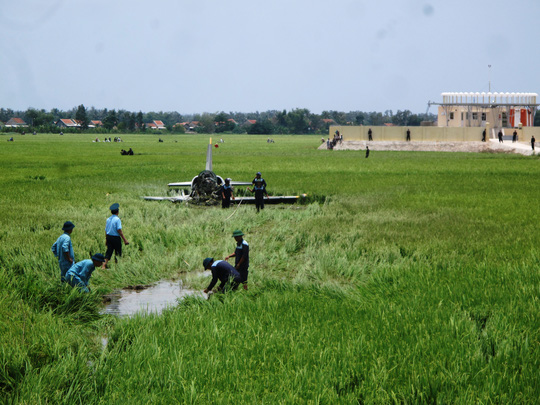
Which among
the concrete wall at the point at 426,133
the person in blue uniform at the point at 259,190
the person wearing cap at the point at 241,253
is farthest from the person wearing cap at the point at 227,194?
the concrete wall at the point at 426,133

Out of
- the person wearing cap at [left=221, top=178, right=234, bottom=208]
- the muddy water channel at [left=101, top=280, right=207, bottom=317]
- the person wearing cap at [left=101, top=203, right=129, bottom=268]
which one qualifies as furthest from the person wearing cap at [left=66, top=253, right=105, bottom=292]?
the person wearing cap at [left=221, top=178, right=234, bottom=208]

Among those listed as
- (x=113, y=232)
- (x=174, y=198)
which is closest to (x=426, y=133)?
(x=174, y=198)

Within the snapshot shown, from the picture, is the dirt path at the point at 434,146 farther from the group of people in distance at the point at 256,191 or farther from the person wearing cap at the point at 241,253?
the person wearing cap at the point at 241,253

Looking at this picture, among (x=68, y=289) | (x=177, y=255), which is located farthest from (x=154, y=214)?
(x=68, y=289)

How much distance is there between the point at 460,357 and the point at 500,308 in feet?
7.49

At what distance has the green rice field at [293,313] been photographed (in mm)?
7535

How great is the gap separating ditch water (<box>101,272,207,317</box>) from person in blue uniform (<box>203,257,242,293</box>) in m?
0.54

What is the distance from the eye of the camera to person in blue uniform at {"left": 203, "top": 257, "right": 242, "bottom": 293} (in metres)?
11.8

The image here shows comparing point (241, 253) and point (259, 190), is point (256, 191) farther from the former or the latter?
point (241, 253)

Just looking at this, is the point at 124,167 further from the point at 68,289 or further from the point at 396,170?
the point at 68,289

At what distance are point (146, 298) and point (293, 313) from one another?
3.77 meters

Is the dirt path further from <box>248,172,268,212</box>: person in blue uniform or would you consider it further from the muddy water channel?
the muddy water channel

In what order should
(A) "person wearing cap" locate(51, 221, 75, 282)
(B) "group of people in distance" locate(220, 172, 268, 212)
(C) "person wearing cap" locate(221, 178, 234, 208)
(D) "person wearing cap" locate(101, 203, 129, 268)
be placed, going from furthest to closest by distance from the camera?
(C) "person wearing cap" locate(221, 178, 234, 208), (B) "group of people in distance" locate(220, 172, 268, 212), (D) "person wearing cap" locate(101, 203, 129, 268), (A) "person wearing cap" locate(51, 221, 75, 282)

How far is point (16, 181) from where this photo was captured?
34.1 meters
